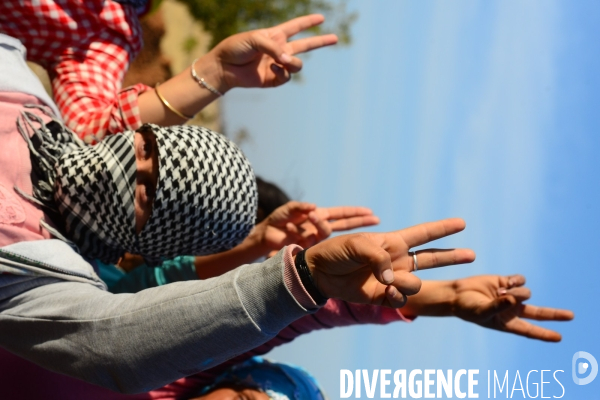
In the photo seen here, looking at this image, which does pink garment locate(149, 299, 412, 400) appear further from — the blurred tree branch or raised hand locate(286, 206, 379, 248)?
the blurred tree branch

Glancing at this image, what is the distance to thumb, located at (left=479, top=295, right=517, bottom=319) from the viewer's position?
1.53 m

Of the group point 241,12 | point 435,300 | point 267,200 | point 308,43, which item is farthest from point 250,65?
point 241,12

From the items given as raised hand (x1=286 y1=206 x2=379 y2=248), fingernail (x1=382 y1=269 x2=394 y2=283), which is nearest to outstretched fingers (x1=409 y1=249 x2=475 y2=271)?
fingernail (x1=382 y1=269 x2=394 y2=283)

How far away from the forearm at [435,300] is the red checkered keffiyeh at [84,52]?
37.1 inches

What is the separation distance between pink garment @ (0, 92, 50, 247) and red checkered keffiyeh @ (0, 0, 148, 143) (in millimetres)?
270

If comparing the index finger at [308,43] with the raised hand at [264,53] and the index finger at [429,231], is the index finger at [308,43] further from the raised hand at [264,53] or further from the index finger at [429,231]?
the index finger at [429,231]

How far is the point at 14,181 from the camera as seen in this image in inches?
51.5

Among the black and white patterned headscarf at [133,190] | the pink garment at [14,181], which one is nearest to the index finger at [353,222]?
the black and white patterned headscarf at [133,190]

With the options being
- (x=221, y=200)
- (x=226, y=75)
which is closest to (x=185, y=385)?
(x=221, y=200)

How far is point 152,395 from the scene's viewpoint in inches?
57.5

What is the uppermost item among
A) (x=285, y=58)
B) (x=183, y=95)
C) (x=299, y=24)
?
(x=299, y=24)

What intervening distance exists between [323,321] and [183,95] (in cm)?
79

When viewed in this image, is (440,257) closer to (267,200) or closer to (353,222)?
(353,222)

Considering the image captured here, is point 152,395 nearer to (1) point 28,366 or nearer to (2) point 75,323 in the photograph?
(1) point 28,366
